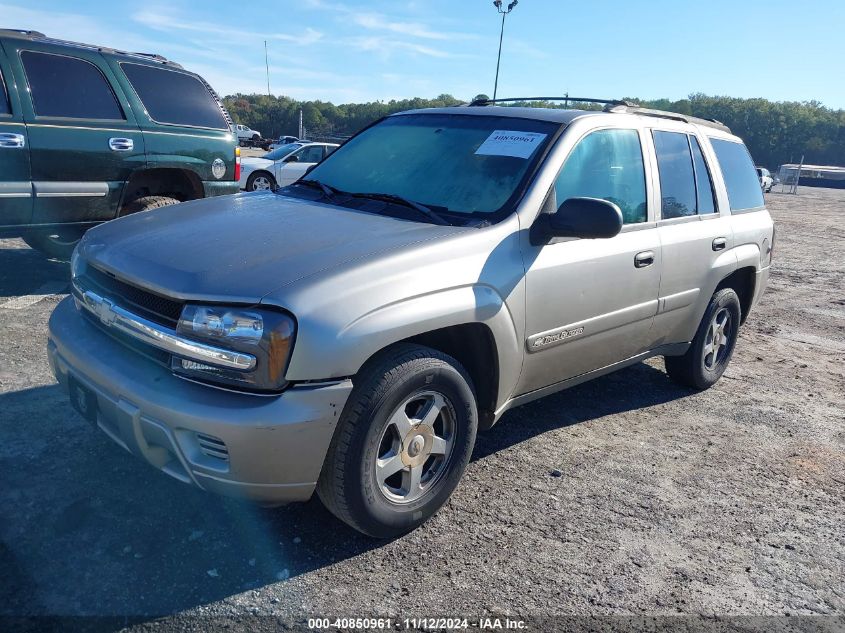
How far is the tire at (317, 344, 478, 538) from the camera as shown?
247cm

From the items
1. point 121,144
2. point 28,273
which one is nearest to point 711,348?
point 121,144

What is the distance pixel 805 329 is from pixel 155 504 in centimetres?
645

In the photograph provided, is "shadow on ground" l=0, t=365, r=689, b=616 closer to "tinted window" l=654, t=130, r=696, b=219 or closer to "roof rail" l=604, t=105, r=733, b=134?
"tinted window" l=654, t=130, r=696, b=219

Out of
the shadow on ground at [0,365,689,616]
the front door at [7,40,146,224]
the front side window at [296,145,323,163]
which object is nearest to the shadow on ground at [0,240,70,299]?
the front door at [7,40,146,224]

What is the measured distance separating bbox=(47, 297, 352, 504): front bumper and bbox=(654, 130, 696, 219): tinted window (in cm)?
255

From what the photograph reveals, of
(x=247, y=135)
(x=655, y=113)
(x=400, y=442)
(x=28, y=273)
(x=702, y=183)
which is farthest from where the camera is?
(x=247, y=135)

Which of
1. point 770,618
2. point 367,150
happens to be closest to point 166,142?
point 367,150

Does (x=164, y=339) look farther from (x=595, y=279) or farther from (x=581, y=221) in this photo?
(x=595, y=279)

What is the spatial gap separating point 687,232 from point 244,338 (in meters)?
2.89

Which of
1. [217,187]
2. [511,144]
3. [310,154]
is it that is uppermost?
[511,144]

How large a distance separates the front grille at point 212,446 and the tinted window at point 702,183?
3.33m

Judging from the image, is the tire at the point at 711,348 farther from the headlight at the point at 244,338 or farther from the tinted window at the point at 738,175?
the headlight at the point at 244,338

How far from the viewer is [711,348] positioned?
15.6ft

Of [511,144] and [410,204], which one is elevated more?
[511,144]
